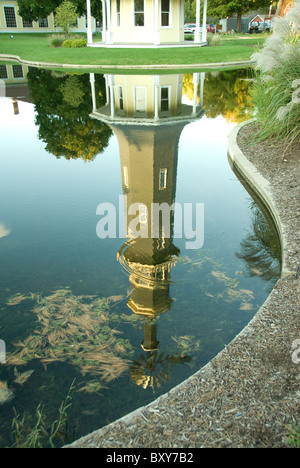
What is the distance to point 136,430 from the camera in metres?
2.90

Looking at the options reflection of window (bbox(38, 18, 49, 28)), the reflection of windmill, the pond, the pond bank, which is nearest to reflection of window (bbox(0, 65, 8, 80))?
the reflection of windmill

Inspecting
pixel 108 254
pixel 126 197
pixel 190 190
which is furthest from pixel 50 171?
pixel 108 254

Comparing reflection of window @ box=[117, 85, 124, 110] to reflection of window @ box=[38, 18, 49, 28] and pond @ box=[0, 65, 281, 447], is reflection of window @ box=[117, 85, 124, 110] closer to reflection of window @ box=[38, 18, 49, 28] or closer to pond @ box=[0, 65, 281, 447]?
pond @ box=[0, 65, 281, 447]

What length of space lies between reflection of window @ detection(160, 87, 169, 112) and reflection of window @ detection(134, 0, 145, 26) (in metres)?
15.7

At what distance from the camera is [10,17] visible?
178 ft

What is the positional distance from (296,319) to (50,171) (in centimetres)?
739

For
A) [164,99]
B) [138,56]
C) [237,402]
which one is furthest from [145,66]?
[237,402]

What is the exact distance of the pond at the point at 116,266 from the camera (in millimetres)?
3738

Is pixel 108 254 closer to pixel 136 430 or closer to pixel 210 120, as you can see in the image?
pixel 136 430

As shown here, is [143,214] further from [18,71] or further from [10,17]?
[10,17]

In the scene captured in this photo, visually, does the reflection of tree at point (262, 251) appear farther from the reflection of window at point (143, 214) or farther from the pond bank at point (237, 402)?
the reflection of window at point (143, 214)

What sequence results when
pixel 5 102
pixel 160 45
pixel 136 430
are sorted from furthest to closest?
pixel 160 45 < pixel 5 102 < pixel 136 430

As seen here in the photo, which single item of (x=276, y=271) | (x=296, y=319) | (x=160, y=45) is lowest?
(x=276, y=271)

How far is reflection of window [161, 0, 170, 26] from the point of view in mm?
29719
